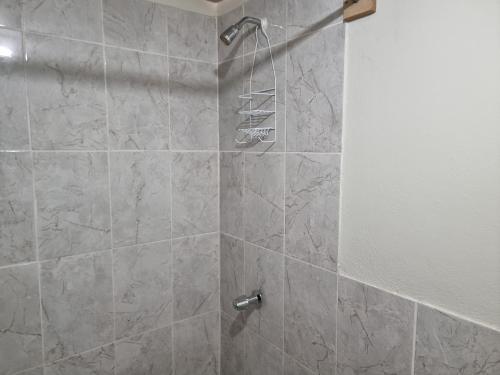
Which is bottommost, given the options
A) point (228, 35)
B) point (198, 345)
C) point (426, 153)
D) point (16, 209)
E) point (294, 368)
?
point (198, 345)

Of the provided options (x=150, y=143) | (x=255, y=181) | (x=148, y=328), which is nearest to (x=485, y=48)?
(x=255, y=181)

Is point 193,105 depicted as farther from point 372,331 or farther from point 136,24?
point 372,331

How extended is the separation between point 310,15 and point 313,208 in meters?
0.62

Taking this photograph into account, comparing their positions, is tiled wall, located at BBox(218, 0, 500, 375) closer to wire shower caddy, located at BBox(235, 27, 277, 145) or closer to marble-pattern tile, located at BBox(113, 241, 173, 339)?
wire shower caddy, located at BBox(235, 27, 277, 145)

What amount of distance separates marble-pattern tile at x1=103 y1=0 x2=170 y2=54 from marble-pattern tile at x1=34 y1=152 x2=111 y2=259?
0.44m

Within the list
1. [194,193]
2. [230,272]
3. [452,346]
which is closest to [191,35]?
[194,193]

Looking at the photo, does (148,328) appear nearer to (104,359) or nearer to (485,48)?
(104,359)

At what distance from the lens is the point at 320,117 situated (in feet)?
3.64

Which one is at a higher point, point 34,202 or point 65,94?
point 65,94

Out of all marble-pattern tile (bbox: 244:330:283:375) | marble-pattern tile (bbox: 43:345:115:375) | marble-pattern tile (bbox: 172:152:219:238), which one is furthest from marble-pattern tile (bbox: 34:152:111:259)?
marble-pattern tile (bbox: 244:330:283:375)

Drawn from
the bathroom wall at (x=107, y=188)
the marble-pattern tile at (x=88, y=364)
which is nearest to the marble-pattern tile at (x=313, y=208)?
the bathroom wall at (x=107, y=188)

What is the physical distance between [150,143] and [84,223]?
0.39 meters

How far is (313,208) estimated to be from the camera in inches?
45.6

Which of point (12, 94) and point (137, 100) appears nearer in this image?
point (12, 94)
